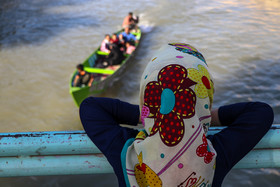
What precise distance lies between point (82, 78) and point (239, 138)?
19.7 ft

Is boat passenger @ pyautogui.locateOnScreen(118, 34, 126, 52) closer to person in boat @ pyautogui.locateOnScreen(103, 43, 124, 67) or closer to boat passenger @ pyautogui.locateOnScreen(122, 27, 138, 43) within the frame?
boat passenger @ pyautogui.locateOnScreen(122, 27, 138, 43)

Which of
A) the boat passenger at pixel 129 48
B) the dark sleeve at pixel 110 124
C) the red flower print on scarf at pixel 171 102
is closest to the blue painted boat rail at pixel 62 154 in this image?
the dark sleeve at pixel 110 124

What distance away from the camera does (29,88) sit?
8.02 m

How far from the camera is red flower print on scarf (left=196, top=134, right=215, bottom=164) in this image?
1090 millimetres

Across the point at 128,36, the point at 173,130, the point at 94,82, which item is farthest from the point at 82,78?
the point at 173,130

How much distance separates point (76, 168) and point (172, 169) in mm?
630

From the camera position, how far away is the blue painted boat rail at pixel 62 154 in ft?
4.41

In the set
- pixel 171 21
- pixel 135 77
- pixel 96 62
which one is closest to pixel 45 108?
pixel 96 62

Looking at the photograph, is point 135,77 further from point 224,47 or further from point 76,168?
point 76,168

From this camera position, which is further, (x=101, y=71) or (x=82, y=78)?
(x=101, y=71)

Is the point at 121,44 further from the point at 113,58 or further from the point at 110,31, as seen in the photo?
the point at 110,31

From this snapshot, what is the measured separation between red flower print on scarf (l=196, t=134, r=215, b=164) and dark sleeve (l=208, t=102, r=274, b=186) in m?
0.12

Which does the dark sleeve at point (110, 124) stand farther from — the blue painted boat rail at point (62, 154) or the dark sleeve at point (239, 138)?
the dark sleeve at point (239, 138)

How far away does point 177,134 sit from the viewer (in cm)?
105
